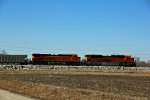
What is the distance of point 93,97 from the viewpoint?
23.4 meters

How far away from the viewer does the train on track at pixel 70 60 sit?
362ft

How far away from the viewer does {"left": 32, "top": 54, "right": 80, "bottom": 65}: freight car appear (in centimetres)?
10975

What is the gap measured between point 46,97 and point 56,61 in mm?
87859

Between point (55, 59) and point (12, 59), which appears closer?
point (55, 59)

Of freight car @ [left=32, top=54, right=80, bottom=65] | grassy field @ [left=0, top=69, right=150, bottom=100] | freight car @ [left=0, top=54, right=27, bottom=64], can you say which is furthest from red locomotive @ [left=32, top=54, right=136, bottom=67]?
grassy field @ [left=0, top=69, right=150, bottom=100]

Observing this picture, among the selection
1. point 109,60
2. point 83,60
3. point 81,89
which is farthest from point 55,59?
point 81,89

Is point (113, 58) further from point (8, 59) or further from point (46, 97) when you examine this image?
point (46, 97)

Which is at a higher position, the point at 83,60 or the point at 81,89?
the point at 83,60

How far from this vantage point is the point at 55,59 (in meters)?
112

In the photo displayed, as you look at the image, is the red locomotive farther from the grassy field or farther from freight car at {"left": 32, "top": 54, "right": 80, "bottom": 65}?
the grassy field

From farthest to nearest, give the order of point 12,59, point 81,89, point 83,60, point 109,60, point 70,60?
1. point 83,60
2. point 12,59
3. point 109,60
4. point 70,60
5. point 81,89

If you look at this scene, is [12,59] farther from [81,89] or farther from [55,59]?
[81,89]

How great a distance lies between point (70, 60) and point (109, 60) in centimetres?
1147

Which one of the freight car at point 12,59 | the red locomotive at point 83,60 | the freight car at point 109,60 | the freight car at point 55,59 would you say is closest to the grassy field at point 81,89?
the freight car at point 55,59
